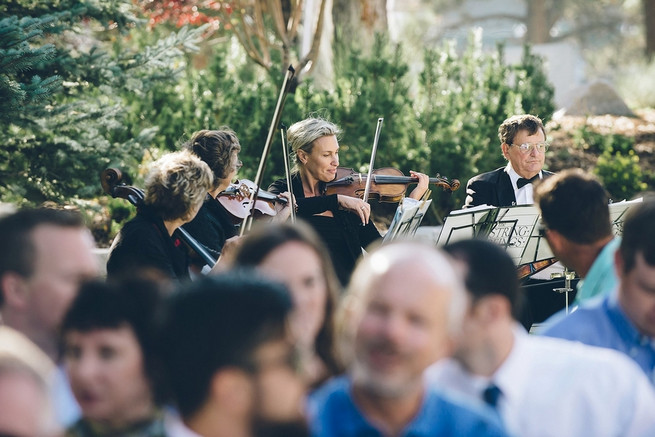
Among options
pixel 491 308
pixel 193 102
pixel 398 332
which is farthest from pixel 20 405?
pixel 193 102

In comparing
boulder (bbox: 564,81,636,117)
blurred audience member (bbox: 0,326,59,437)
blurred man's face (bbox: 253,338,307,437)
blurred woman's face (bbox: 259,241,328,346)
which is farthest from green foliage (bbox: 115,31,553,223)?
blurred audience member (bbox: 0,326,59,437)

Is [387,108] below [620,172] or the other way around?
the other way around

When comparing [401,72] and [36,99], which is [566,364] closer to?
[36,99]

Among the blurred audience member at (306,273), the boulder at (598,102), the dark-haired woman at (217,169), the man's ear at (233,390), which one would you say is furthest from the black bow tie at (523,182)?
the boulder at (598,102)

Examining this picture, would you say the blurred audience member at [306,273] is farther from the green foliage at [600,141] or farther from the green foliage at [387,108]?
the green foliage at [600,141]

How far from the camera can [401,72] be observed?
11.1 metres

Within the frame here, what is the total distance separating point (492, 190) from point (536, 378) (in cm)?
451

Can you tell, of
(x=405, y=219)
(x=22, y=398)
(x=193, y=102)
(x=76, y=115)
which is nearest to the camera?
(x=22, y=398)

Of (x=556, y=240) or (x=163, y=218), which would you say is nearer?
(x=556, y=240)

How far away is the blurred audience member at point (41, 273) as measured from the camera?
10.3 ft

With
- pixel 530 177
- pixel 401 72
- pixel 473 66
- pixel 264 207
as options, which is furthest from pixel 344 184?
pixel 473 66

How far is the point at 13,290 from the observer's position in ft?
10.4

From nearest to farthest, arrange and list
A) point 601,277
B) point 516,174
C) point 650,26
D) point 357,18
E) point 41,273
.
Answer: point 41,273 < point 601,277 < point 516,174 < point 357,18 < point 650,26

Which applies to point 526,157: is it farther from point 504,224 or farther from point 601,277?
point 601,277
